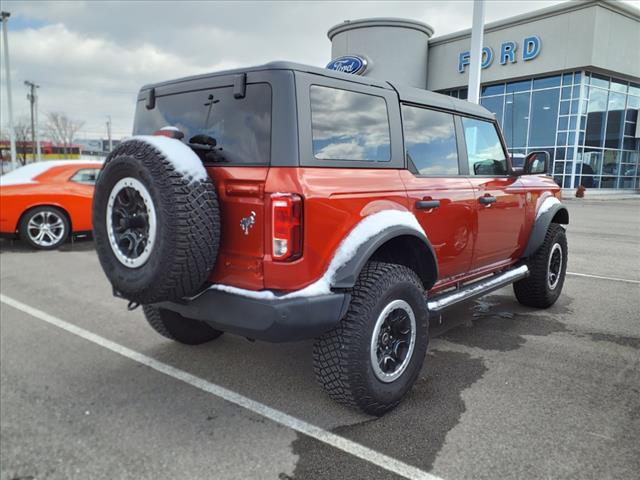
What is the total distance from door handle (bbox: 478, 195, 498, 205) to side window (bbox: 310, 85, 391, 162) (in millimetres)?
1141

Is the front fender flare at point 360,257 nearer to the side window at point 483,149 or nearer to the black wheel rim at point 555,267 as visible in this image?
the side window at point 483,149

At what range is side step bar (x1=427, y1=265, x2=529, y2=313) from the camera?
3.52 m

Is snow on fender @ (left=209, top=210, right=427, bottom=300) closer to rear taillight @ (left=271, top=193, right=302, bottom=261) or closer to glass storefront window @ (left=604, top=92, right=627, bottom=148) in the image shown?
rear taillight @ (left=271, top=193, right=302, bottom=261)

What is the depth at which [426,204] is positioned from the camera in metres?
3.33

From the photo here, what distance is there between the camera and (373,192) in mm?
2961

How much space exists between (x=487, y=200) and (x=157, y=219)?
105 inches

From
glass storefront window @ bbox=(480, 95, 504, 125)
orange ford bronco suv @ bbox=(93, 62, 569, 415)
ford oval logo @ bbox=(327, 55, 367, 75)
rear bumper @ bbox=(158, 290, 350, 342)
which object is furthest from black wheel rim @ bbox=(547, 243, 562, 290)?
glass storefront window @ bbox=(480, 95, 504, 125)

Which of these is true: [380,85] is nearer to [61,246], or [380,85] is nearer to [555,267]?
[555,267]

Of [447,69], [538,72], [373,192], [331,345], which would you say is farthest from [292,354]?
[447,69]

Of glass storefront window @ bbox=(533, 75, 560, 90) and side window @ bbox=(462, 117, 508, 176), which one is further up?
glass storefront window @ bbox=(533, 75, 560, 90)

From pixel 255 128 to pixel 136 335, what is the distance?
2559mm

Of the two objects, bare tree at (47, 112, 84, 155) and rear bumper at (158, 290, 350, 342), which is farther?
bare tree at (47, 112, 84, 155)

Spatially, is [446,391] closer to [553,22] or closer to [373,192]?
[373,192]

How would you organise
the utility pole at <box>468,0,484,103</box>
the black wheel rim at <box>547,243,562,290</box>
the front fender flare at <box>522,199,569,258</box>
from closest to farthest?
the front fender flare at <box>522,199,569,258</box> → the black wheel rim at <box>547,243,562,290</box> → the utility pole at <box>468,0,484,103</box>
